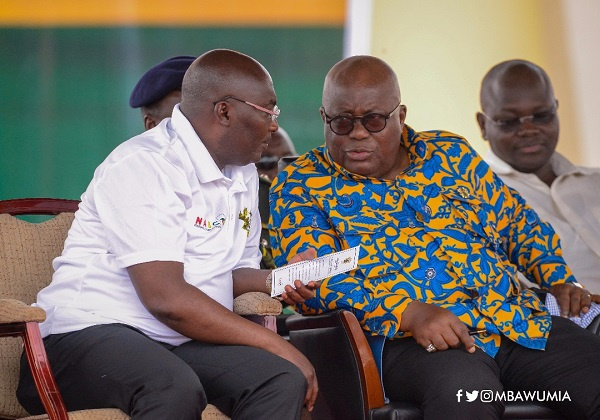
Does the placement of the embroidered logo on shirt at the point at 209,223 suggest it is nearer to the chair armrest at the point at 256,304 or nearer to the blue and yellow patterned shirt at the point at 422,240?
the chair armrest at the point at 256,304

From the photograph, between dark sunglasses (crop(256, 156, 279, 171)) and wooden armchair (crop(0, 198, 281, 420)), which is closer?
wooden armchair (crop(0, 198, 281, 420))

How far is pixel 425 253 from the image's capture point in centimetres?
327

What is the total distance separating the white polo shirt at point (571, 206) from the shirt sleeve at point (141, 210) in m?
2.37

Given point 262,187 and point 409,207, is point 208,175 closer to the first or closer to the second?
point 409,207

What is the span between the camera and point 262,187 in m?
4.23

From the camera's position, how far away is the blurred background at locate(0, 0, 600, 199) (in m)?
5.61

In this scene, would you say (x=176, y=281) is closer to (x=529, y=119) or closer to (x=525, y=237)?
(x=525, y=237)

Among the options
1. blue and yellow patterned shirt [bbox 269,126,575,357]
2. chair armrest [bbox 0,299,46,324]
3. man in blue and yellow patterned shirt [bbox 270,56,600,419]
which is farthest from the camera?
blue and yellow patterned shirt [bbox 269,126,575,357]

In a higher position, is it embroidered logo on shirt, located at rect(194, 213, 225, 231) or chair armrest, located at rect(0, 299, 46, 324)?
embroidered logo on shirt, located at rect(194, 213, 225, 231)

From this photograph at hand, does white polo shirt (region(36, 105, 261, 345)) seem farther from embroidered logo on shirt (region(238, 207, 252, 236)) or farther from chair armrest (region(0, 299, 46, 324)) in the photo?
chair armrest (region(0, 299, 46, 324))

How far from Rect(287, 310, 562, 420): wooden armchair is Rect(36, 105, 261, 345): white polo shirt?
15.0 inches

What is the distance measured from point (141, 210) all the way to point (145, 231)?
0.07 m

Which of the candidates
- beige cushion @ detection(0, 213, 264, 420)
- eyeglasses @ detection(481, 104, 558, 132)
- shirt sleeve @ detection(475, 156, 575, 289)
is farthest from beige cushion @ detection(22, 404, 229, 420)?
eyeglasses @ detection(481, 104, 558, 132)

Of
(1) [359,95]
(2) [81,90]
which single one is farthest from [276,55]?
(1) [359,95]
